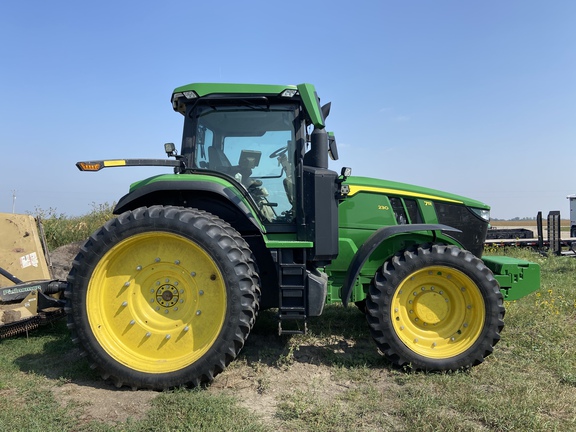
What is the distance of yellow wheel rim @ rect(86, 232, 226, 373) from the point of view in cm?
312

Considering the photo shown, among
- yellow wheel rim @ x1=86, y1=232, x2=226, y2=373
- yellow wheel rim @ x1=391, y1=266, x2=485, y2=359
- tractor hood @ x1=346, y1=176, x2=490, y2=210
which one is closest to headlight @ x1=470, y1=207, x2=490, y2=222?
tractor hood @ x1=346, y1=176, x2=490, y2=210

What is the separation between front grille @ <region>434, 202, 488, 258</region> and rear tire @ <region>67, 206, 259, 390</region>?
225cm

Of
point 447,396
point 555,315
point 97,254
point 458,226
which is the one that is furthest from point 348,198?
point 555,315

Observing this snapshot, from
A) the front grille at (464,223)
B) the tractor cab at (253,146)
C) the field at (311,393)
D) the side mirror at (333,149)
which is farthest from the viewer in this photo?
the side mirror at (333,149)

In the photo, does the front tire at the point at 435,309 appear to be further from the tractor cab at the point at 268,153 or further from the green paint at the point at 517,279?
the tractor cab at the point at 268,153

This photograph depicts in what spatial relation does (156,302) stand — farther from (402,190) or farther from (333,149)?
(402,190)

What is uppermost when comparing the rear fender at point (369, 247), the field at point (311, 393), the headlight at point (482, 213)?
the headlight at point (482, 213)

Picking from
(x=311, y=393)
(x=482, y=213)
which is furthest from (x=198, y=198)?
(x=482, y=213)

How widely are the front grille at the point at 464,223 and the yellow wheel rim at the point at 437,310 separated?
0.81m

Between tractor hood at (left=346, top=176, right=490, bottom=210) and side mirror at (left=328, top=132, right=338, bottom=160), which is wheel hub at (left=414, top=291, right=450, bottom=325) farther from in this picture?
side mirror at (left=328, top=132, right=338, bottom=160)

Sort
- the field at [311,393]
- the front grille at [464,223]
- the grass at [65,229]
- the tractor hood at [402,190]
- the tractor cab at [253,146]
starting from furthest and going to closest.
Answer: the grass at [65,229]
the front grille at [464,223]
the tractor hood at [402,190]
the tractor cab at [253,146]
the field at [311,393]

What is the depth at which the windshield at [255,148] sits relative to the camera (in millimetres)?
3639

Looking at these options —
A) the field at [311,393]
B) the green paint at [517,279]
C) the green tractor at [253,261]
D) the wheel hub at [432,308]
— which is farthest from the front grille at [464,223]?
the field at [311,393]

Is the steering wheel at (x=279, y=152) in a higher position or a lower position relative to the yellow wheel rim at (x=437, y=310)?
higher
